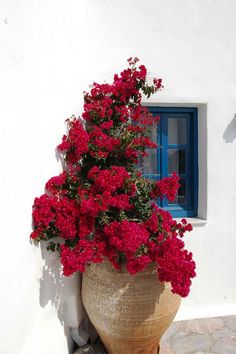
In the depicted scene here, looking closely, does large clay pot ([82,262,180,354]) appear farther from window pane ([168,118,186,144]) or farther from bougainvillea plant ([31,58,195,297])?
window pane ([168,118,186,144])

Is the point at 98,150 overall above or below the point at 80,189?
above

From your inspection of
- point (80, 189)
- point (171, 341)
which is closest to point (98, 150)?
point (80, 189)

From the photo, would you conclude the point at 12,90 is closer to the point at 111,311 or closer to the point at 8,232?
the point at 8,232

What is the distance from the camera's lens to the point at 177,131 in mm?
4039

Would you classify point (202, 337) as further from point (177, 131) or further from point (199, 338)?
point (177, 131)

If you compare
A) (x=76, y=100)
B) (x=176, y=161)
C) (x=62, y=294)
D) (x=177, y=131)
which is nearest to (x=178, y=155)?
(x=176, y=161)

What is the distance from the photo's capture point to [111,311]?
9.16 ft

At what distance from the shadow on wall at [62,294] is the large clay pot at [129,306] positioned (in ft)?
0.89

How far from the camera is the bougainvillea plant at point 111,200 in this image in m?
2.56

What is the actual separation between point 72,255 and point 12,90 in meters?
1.32

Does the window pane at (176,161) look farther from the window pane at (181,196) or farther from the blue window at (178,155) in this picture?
the window pane at (181,196)

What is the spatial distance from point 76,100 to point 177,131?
1.42 m

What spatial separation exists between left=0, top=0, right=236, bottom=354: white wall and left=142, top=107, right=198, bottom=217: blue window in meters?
0.20

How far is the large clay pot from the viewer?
9.04 ft
